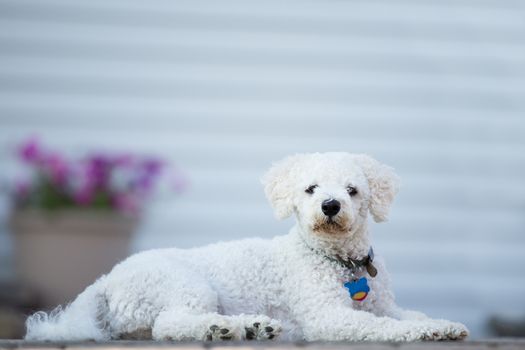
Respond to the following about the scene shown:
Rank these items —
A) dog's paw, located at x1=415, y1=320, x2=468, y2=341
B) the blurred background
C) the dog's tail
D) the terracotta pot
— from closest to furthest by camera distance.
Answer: dog's paw, located at x1=415, y1=320, x2=468, y2=341 → the dog's tail → the terracotta pot → the blurred background

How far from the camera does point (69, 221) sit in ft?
20.5

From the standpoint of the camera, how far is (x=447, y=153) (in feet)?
23.9

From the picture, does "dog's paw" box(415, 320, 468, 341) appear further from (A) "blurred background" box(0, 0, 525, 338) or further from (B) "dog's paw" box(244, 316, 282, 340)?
(A) "blurred background" box(0, 0, 525, 338)

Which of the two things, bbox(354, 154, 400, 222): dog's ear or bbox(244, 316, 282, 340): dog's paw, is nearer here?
bbox(244, 316, 282, 340): dog's paw

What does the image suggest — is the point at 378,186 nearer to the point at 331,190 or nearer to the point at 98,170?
the point at 331,190

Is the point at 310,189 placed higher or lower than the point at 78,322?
higher

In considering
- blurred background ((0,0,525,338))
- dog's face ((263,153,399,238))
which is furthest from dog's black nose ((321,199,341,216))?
blurred background ((0,0,525,338))

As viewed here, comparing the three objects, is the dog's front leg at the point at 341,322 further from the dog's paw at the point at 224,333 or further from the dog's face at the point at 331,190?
the dog's paw at the point at 224,333

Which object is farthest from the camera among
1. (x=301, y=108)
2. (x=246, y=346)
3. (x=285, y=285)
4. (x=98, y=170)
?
(x=301, y=108)

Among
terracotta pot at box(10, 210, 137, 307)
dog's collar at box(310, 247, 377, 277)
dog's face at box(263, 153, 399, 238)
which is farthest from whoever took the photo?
terracotta pot at box(10, 210, 137, 307)

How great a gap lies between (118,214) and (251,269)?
2789mm

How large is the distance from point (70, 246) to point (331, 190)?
129 inches

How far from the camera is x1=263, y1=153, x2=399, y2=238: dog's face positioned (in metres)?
3.42

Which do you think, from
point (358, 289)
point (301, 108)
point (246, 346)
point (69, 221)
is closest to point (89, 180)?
point (69, 221)
